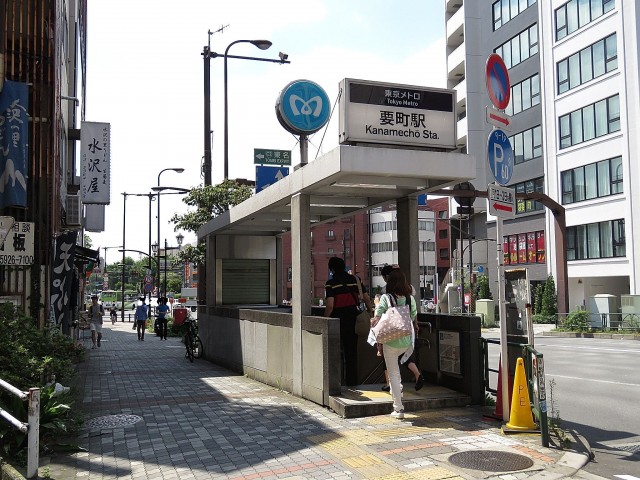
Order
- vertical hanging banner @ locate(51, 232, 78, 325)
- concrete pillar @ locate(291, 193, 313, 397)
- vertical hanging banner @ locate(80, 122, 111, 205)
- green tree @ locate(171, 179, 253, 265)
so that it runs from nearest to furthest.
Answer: concrete pillar @ locate(291, 193, 313, 397)
vertical hanging banner @ locate(51, 232, 78, 325)
vertical hanging banner @ locate(80, 122, 111, 205)
green tree @ locate(171, 179, 253, 265)

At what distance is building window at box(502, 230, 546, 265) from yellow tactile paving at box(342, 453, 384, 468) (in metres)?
38.3

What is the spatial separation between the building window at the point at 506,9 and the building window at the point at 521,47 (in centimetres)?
160

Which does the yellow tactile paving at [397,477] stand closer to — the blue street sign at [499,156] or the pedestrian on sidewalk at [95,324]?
the blue street sign at [499,156]

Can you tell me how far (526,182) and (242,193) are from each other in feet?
91.5

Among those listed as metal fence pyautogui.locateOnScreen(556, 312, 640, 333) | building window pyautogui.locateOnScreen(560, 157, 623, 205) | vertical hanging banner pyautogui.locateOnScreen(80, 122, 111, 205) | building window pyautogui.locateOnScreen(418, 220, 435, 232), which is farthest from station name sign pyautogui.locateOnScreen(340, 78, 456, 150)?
building window pyautogui.locateOnScreen(418, 220, 435, 232)

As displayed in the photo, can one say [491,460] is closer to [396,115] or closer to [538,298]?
[396,115]

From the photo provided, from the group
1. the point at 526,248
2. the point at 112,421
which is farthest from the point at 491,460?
the point at 526,248

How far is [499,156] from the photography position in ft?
24.8

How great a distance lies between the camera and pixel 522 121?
143 feet

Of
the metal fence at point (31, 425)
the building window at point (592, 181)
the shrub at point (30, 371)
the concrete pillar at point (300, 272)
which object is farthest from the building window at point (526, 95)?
the metal fence at point (31, 425)

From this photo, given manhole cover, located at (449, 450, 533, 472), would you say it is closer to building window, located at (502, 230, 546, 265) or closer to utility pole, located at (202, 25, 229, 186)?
utility pole, located at (202, 25, 229, 186)

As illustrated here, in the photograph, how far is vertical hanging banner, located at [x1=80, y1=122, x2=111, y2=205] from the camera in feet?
63.6

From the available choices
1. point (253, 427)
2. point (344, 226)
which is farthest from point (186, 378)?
point (344, 226)

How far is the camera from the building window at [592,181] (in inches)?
1356
